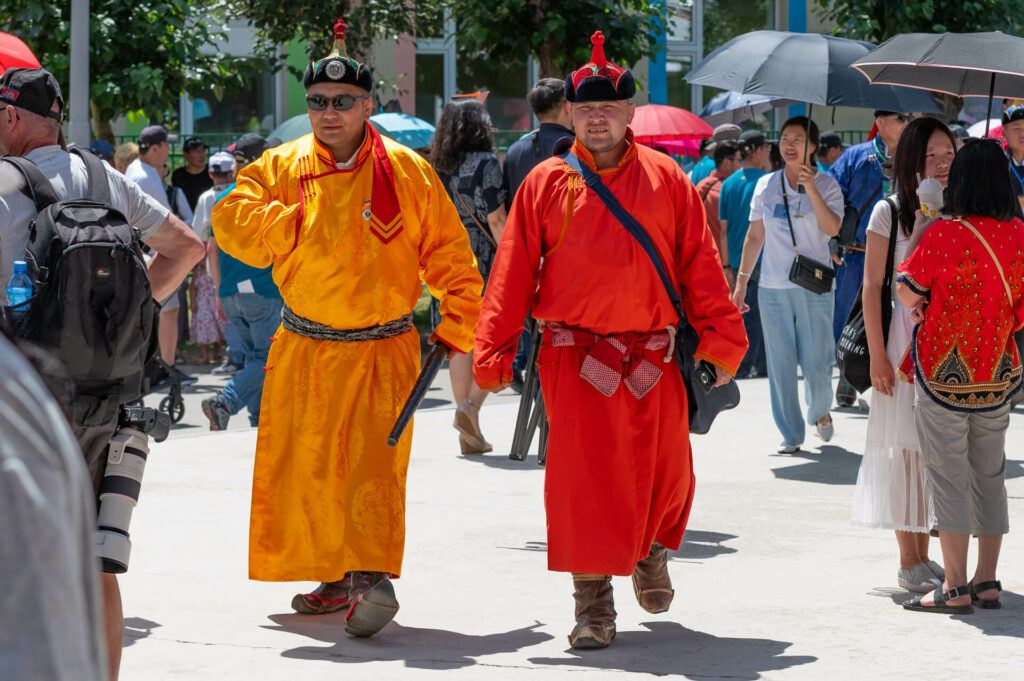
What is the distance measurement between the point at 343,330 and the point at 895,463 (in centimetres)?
203

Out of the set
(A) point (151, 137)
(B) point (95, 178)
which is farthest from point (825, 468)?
(A) point (151, 137)

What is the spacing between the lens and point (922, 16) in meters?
19.1

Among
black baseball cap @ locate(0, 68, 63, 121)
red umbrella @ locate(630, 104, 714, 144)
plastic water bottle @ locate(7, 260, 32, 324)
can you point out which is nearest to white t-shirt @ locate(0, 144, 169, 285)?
black baseball cap @ locate(0, 68, 63, 121)

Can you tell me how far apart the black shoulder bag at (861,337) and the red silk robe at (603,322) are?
829 millimetres

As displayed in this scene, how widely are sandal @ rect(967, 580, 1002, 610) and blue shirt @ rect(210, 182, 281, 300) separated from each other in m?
5.06

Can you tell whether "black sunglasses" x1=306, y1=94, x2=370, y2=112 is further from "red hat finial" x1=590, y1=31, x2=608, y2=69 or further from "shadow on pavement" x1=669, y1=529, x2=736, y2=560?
"shadow on pavement" x1=669, y1=529, x2=736, y2=560

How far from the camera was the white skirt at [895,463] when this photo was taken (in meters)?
5.46

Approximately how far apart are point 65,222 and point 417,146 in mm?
8307

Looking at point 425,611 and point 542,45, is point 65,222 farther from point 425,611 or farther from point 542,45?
point 542,45

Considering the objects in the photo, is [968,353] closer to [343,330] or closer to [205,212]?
[343,330]

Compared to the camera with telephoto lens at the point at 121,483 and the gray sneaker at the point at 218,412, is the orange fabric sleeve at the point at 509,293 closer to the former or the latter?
the camera with telephoto lens at the point at 121,483

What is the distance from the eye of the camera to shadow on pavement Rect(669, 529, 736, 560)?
610 cm

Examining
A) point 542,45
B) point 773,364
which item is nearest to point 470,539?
point 773,364

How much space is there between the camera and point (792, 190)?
8.68 m
